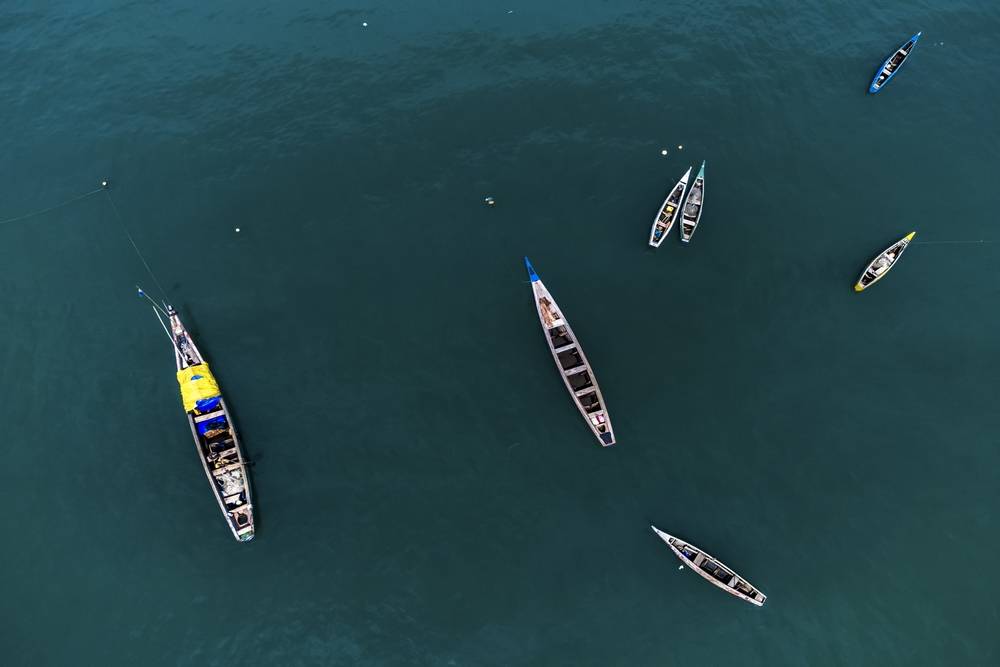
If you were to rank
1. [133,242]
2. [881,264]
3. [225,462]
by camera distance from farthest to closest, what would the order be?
[133,242], [881,264], [225,462]

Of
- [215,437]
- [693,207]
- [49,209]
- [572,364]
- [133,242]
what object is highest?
[49,209]

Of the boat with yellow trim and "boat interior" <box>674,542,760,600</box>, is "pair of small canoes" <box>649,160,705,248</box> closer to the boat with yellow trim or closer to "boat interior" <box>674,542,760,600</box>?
"boat interior" <box>674,542,760,600</box>

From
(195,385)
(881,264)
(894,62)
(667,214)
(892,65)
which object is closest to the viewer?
(195,385)

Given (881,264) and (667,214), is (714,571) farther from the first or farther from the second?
(881,264)

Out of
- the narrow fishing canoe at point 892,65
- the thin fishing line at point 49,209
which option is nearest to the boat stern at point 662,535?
the narrow fishing canoe at point 892,65

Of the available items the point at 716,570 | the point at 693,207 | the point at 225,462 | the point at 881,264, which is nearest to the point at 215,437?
the point at 225,462

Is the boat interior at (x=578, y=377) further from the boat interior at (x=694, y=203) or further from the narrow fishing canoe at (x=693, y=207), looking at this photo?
the boat interior at (x=694, y=203)

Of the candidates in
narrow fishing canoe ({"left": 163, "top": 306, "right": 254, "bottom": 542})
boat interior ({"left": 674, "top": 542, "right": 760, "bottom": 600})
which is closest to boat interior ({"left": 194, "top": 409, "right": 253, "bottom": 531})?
narrow fishing canoe ({"left": 163, "top": 306, "right": 254, "bottom": 542})

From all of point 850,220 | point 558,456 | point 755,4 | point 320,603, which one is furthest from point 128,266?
point 755,4
